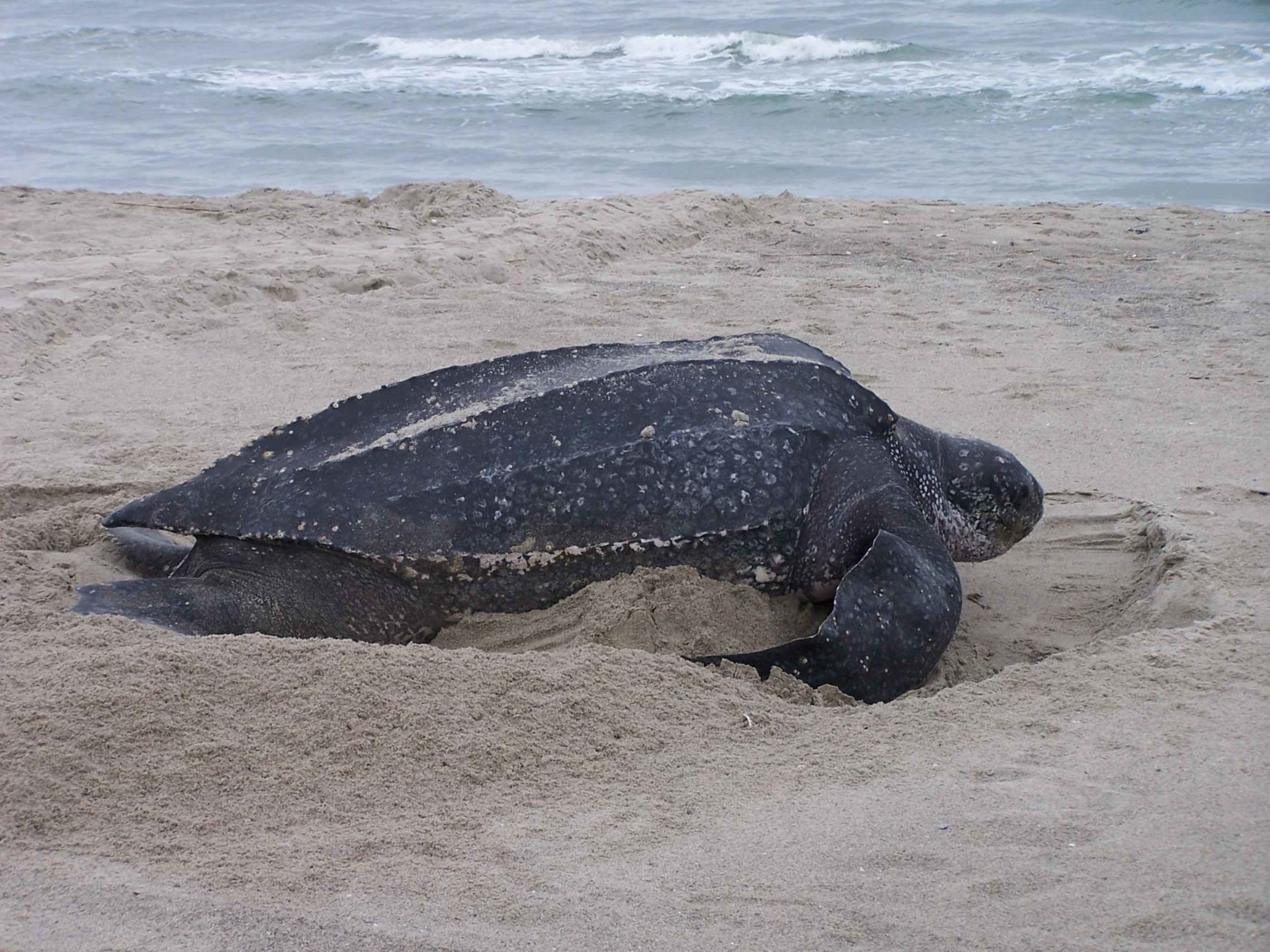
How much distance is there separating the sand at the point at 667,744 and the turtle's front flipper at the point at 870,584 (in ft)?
0.24

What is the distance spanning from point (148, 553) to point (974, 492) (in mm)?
2142

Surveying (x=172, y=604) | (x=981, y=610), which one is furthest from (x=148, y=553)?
(x=981, y=610)

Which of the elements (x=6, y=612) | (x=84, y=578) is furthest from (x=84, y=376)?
(x=6, y=612)

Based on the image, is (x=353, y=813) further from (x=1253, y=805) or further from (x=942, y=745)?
(x=1253, y=805)

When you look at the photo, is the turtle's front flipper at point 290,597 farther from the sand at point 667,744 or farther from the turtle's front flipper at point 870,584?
the turtle's front flipper at point 870,584

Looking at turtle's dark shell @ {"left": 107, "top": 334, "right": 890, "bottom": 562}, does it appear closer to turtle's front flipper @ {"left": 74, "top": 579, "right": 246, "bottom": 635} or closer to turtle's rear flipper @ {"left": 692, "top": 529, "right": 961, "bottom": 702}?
turtle's front flipper @ {"left": 74, "top": 579, "right": 246, "bottom": 635}

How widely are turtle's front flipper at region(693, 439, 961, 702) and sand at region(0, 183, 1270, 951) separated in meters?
0.07

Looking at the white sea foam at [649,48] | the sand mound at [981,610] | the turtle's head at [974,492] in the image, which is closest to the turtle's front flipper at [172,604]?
the sand mound at [981,610]

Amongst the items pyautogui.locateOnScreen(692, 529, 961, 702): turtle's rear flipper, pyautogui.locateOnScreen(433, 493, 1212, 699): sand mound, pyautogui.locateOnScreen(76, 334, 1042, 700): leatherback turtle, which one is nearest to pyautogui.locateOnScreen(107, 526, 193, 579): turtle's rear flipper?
pyautogui.locateOnScreen(76, 334, 1042, 700): leatherback turtle

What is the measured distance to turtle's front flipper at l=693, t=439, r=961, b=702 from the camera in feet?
7.48

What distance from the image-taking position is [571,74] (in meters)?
13.9

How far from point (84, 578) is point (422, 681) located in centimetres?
118

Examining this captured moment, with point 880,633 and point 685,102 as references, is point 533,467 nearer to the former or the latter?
point 880,633

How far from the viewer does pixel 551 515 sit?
2.46 metres
